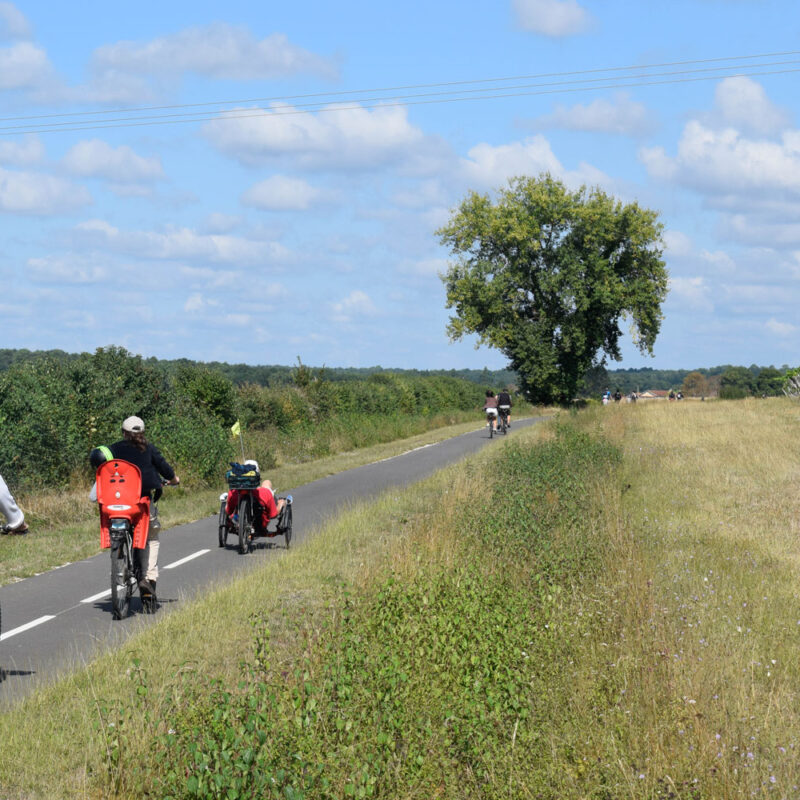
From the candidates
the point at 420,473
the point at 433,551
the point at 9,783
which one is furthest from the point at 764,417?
the point at 9,783

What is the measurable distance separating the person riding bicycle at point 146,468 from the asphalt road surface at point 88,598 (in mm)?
397

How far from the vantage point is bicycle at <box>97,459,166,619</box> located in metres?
9.41

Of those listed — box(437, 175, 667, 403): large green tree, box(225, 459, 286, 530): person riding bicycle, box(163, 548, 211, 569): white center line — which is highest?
box(437, 175, 667, 403): large green tree

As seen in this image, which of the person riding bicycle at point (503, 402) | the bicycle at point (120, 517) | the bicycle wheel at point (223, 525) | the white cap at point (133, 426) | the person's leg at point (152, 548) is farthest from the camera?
the person riding bicycle at point (503, 402)

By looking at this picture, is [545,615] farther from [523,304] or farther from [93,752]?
[523,304]

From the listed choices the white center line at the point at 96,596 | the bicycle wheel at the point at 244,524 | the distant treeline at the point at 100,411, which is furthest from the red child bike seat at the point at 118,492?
the distant treeline at the point at 100,411

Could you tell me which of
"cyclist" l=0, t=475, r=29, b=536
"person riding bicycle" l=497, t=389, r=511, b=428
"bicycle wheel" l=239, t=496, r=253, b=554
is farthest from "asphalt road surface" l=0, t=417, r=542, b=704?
"person riding bicycle" l=497, t=389, r=511, b=428

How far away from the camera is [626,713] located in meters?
5.78

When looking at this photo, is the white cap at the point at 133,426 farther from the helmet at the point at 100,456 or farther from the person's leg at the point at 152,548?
the person's leg at the point at 152,548

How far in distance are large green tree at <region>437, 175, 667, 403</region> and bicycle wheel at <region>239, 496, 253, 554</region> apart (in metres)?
55.6

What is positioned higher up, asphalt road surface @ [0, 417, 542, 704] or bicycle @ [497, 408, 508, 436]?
bicycle @ [497, 408, 508, 436]

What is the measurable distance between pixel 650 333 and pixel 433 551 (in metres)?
63.1

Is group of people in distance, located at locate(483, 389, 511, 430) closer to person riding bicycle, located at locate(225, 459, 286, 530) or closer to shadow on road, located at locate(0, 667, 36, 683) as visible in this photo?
person riding bicycle, located at locate(225, 459, 286, 530)

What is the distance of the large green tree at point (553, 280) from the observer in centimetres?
6794
